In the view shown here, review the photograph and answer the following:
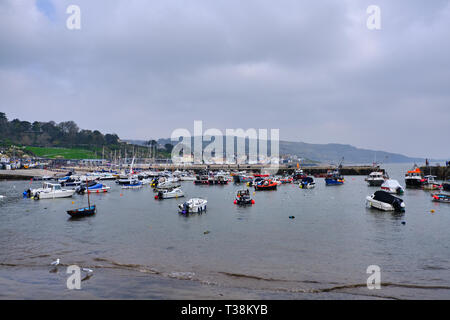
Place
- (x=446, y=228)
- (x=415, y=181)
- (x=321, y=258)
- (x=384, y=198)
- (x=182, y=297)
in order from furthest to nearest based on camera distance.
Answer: (x=415, y=181)
(x=384, y=198)
(x=446, y=228)
(x=321, y=258)
(x=182, y=297)

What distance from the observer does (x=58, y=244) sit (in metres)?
27.2

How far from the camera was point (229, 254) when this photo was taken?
23797mm

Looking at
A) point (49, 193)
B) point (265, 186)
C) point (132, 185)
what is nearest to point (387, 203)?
point (265, 186)

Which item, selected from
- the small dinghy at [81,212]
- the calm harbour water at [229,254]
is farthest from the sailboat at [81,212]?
the calm harbour water at [229,254]

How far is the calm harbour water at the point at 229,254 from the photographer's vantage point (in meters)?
17.1

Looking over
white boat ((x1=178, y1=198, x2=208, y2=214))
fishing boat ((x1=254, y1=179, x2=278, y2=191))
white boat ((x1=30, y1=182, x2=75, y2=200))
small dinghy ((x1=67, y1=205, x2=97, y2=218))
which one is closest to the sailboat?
small dinghy ((x1=67, y1=205, x2=97, y2=218))

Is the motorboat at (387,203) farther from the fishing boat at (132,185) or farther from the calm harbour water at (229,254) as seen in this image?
the fishing boat at (132,185)

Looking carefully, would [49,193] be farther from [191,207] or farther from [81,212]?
[191,207]

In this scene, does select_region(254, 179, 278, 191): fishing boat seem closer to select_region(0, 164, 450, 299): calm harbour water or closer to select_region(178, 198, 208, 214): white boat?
select_region(0, 164, 450, 299): calm harbour water

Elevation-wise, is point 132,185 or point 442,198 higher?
point 442,198

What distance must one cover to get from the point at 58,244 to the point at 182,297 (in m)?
16.5

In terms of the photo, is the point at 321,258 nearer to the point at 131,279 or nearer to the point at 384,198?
the point at 131,279
